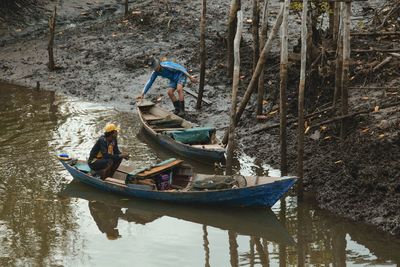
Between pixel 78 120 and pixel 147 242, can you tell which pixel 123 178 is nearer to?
pixel 147 242

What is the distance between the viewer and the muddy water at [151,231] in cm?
971

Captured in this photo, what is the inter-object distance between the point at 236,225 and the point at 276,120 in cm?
446

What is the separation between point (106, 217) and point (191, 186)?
1.48m

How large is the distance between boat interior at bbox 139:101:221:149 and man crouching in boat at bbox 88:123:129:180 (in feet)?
6.74

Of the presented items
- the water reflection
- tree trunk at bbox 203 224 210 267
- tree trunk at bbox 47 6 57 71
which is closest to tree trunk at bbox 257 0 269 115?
tree trunk at bbox 203 224 210 267

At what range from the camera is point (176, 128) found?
14.9m

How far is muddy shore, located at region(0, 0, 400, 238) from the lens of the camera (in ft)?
36.6

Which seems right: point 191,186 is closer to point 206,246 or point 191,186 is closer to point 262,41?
point 206,246

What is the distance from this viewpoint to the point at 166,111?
52.3 feet

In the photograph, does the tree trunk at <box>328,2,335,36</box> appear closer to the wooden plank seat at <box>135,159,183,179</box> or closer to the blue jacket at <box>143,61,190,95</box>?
the blue jacket at <box>143,61,190,95</box>

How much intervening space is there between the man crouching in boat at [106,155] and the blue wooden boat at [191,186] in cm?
18

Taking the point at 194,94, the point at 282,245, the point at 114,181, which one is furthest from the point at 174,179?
the point at 194,94

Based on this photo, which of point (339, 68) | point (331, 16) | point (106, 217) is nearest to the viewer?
point (106, 217)

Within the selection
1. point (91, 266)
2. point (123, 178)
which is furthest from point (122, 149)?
point (91, 266)
